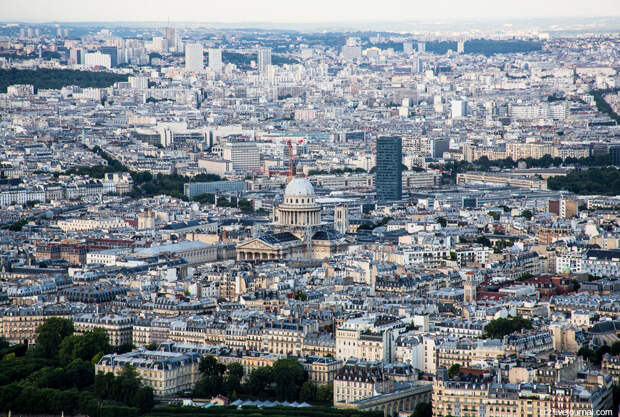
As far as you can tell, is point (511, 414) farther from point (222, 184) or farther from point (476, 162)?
point (476, 162)

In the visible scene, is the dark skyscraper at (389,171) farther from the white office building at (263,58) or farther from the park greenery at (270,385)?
the white office building at (263,58)

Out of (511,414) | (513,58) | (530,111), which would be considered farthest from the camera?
(513,58)

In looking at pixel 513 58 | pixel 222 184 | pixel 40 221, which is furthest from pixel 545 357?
pixel 513 58

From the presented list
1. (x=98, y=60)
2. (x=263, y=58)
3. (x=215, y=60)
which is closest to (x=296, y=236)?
(x=98, y=60)

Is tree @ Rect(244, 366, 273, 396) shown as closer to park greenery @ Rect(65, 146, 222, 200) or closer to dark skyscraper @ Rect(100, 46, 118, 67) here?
park greenery @ Rect(65, 146, 222, 200)

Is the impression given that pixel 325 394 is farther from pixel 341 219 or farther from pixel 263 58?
pixel 263 58
